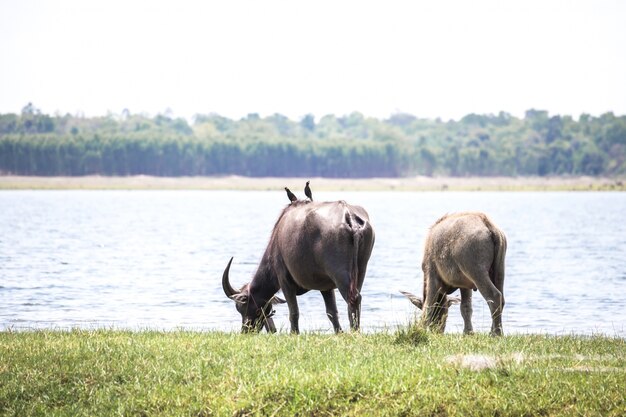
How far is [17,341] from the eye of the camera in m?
12.2

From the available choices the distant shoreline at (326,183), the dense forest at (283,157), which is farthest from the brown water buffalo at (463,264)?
the dense forest at (283,157)

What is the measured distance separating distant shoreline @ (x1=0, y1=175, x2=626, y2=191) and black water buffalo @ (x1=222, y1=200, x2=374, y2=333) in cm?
12585

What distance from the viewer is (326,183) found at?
15275cm

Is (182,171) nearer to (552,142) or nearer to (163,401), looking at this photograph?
(552,142)

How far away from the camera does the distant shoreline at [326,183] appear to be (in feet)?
479

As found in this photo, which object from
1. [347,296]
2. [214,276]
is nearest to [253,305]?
[347,296]

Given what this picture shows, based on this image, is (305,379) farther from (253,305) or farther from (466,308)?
(253,305)

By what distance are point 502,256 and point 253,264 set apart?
2121 centimetres

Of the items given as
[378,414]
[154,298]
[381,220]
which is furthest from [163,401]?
[381,220]

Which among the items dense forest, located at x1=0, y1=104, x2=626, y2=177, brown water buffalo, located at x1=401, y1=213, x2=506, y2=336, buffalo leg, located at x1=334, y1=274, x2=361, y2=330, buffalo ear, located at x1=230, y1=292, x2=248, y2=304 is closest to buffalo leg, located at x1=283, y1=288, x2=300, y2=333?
buffalo ear, located at x1=230, y1=292, x2=248, y2=304

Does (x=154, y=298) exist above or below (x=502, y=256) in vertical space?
below

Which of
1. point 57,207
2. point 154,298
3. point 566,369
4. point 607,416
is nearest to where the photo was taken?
point 607,416

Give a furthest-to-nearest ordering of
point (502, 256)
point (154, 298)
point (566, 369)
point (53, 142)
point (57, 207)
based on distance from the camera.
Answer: point (53, 142)
point (57, 207)
point (154, 298)
point (502, 256)
point (566, 369)

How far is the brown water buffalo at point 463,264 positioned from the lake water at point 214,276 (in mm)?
928
